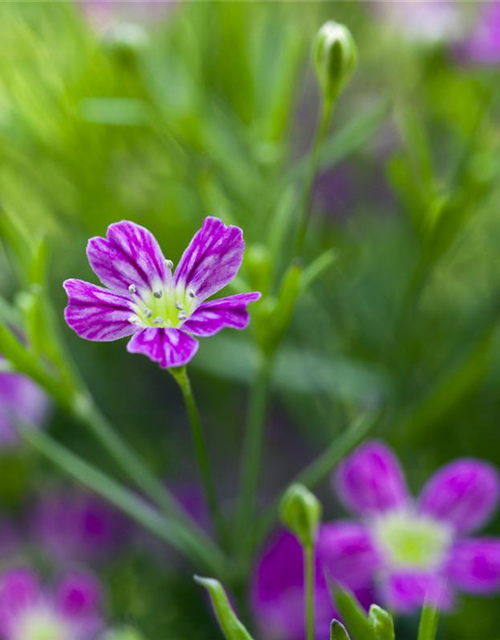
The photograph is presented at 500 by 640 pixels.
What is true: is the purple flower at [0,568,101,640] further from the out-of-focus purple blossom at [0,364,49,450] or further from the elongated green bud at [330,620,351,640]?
the elongated green bud at [330,620,351,640]

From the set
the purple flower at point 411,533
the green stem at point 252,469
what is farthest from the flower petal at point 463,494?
the green stem at point 252,469

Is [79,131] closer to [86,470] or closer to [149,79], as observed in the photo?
[149,79]

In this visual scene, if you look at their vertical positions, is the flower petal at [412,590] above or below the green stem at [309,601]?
below

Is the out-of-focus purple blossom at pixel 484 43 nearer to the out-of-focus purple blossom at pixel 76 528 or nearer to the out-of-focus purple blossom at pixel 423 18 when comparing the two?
the out-of-focus purple blossom at pixel 423 18

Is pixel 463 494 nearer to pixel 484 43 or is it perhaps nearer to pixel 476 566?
pixel 476 566

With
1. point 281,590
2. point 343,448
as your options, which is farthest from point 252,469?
point 281,590
